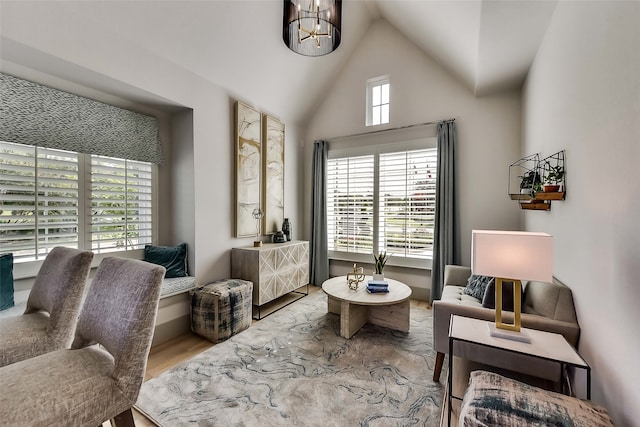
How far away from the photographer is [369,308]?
9.50 ft

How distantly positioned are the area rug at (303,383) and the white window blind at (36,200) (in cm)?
157

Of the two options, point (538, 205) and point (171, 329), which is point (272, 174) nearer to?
point (171, 329)

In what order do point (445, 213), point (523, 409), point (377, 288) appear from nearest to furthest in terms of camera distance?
point (523, 409), point (377, 288), point (445, 213)

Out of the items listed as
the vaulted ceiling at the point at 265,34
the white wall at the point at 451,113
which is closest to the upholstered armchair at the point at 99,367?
the vaulted ceiling at the point at 265,34

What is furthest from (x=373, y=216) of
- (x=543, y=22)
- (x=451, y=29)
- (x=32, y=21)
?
(x=32, y=21)

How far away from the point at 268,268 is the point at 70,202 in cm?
204

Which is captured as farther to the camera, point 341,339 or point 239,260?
point 239,260

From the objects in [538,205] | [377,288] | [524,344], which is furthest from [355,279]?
[538,205]

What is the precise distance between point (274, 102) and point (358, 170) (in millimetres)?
1645

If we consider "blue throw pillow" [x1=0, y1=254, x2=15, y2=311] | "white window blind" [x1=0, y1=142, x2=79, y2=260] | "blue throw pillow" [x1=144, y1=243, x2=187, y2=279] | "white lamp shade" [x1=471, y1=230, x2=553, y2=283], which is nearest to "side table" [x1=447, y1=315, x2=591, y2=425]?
"white lamp shade" [x1=471, y1=230, x2=553, y2=283]

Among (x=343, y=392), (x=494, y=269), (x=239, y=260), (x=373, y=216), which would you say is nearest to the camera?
(x=494, y=269)

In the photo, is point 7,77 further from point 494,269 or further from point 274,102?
point 494,269

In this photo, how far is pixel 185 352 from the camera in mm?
2432

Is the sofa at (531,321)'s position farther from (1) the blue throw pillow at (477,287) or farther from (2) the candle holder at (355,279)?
(2) the candle holder at (355,279)
